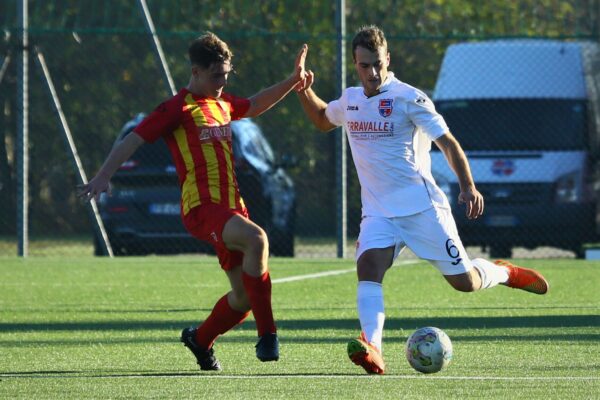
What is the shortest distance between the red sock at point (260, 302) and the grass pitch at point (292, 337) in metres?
0.22

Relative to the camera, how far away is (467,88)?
17094 millimetres

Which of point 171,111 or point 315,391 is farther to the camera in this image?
point 171,111

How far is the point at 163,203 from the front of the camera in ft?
53.4

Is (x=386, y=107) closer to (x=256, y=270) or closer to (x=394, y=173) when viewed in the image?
(x=394, y=173)

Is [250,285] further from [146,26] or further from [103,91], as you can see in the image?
[103,91]

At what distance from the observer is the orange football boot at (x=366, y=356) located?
20.9 feet

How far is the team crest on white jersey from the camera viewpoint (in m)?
7.07

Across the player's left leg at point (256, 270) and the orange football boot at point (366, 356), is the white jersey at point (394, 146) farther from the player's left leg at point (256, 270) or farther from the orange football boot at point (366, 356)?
the orange football boot at point (366, 356)

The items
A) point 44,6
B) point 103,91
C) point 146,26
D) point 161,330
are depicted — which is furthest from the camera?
point 44,6

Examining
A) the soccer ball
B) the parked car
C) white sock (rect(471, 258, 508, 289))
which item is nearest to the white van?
the parked car

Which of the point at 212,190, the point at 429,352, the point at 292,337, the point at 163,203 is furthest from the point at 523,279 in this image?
the point at 163,203

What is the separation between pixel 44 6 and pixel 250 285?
19306mm

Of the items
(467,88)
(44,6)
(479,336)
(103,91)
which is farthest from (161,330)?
(44,6)

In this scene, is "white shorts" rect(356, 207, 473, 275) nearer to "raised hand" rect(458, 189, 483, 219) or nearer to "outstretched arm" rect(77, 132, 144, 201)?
"raised hand" rect(458, 189, 483, 219)
